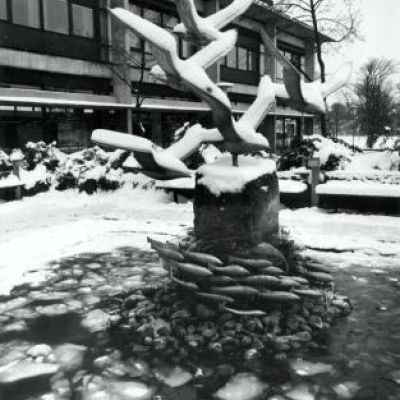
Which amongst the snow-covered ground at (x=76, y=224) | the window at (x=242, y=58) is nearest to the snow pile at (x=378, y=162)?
the snow-covered ground at (x=76, y=224)

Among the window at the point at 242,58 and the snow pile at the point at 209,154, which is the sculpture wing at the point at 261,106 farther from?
the window at the point at 242,58

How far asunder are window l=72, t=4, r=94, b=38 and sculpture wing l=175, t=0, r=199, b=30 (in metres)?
18.8

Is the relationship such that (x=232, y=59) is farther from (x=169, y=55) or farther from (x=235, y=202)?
(x=169, y=55)

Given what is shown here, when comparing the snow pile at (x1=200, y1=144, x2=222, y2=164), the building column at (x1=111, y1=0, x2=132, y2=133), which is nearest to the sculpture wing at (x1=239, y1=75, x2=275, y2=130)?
the snow pile at (x1=200, y1=144, x2=222, y2=164)

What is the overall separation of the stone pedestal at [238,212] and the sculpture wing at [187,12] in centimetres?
149

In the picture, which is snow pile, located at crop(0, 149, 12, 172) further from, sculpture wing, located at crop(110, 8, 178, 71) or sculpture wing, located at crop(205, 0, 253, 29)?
sculpture wing, located at crop(110, 8, 178, 71)

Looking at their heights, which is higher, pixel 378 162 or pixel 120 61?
pixel 120 61

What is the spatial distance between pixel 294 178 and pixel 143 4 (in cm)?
1572

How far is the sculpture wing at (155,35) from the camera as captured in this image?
3977mm

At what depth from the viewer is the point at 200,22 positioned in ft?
A: 16.4

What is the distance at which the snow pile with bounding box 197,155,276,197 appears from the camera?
4758mm

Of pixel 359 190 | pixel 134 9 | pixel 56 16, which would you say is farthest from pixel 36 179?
pixel 134 9

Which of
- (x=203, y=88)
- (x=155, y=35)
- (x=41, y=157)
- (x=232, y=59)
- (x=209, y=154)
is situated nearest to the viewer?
(x=155, y=35)

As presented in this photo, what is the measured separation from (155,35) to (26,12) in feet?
59.9
